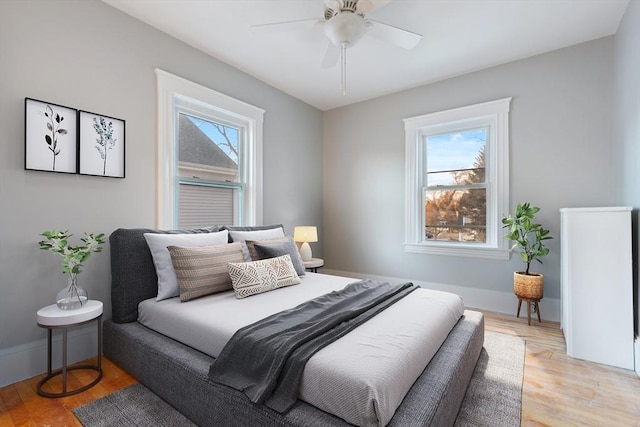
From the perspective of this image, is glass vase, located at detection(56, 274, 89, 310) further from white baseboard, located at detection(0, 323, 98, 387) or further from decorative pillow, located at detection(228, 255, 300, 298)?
decorative pillow, located at detection(228, 255, 300, 298)

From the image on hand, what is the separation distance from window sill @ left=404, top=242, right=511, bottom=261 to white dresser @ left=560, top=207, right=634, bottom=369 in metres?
0.96

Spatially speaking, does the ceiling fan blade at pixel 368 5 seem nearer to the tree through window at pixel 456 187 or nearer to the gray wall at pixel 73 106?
the gray wall at pixel 73 106

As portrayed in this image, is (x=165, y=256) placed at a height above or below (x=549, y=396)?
above

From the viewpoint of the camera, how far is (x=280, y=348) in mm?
1396

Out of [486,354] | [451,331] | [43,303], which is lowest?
[486,354]

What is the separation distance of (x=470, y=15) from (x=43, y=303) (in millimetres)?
3976

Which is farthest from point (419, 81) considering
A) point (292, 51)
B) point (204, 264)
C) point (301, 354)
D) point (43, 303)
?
point (43, 303)

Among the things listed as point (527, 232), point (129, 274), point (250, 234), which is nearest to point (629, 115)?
point (527, 232)

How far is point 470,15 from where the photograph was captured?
2551mm

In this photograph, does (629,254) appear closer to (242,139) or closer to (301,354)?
(301,354)

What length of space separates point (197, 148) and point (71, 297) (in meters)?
1.77

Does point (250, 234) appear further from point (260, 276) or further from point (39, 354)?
point (39, 354)

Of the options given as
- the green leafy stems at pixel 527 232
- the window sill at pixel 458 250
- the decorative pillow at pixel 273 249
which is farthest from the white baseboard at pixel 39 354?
the green leafy stems at pixel 527 232

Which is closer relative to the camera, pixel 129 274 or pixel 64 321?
pixel 64 321
